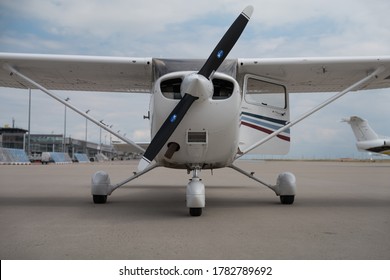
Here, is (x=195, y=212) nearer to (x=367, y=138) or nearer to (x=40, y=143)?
(x=367, y=138)

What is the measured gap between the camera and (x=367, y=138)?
44719 millimetres

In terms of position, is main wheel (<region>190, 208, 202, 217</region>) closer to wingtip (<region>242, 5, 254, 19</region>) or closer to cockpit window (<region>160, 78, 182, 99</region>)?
cockpit window (<region>160, 78, 182, 99</region>)

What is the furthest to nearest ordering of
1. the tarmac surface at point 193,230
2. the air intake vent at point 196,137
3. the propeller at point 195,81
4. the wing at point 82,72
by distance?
the wing at point 82,72, the air intake vent at point 196,137, the propeller at point 195,81, the tarmac surface at point 193,230

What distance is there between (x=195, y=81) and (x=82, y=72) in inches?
153

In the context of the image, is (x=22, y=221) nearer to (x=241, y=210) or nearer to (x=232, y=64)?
(x=241, y=210)

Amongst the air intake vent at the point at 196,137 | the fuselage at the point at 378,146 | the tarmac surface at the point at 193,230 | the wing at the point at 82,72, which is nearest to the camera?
the tarmac surface at the point at 193,230

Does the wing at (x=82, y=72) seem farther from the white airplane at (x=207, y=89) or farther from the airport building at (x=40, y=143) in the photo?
the airport building at (x=40, y=143)

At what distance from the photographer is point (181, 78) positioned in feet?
19.5

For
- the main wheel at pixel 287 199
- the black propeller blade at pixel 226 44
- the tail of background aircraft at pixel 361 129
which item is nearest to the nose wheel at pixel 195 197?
the black propeller blade at pixel 226 44

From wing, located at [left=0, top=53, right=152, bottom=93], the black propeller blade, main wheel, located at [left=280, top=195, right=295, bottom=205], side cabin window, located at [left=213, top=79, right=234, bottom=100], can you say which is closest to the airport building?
wing, located at [left=0, top=53, right=152, bottom=93]

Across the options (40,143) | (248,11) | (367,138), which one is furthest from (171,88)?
(40,143)

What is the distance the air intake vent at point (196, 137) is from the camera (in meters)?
5.92

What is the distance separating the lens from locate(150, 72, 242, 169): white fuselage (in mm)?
5801

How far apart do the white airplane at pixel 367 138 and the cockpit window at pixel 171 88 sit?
41888 mm
